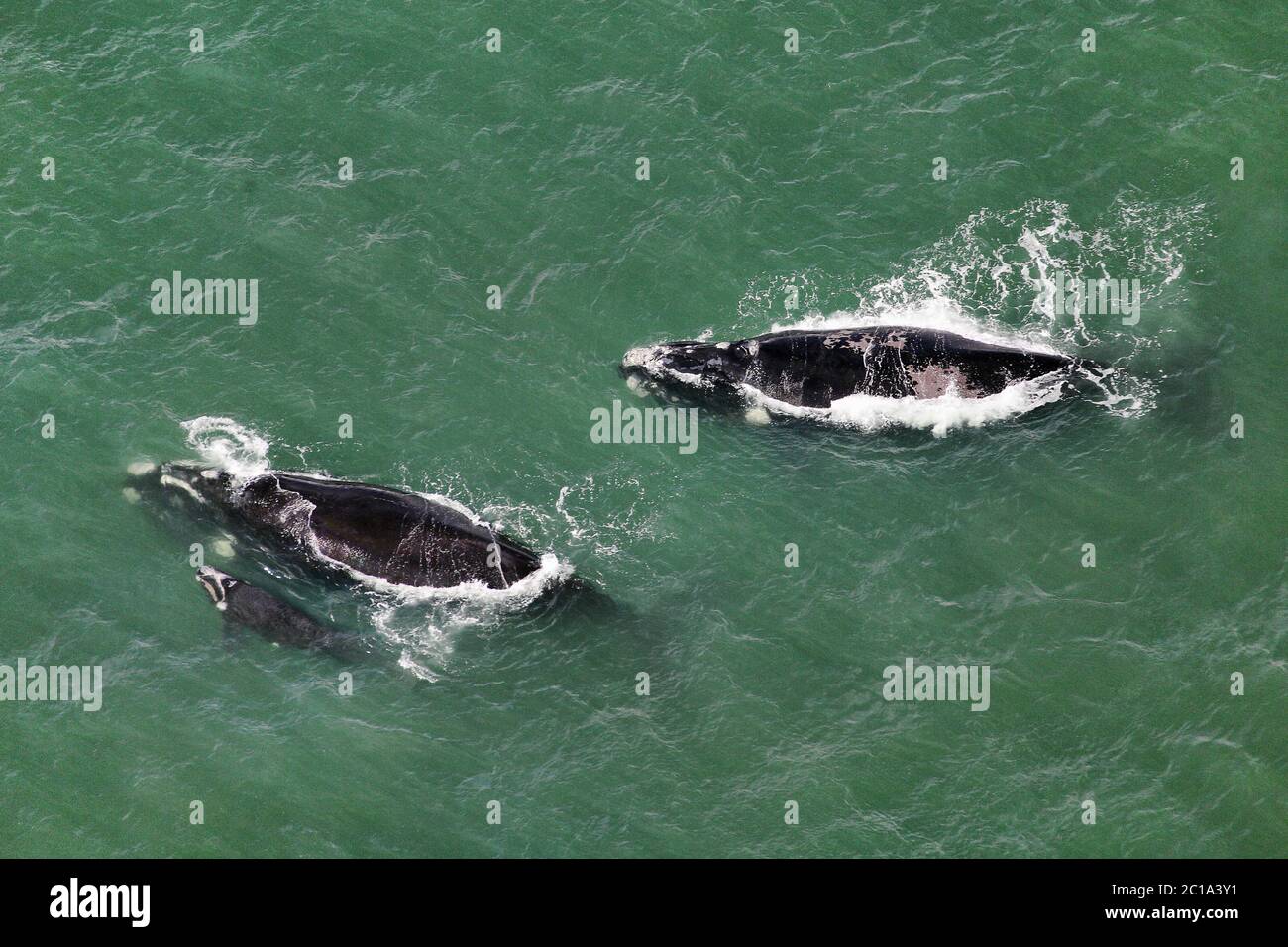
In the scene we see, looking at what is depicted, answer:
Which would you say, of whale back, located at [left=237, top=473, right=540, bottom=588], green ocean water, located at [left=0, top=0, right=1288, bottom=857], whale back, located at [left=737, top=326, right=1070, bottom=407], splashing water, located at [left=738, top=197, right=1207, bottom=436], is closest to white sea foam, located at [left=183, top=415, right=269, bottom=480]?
green ocean water, located at [left=0, top=0, right=1288, bottom=857]

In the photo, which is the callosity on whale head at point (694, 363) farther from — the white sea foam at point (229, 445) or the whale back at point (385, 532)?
the white sea foam at point (229, 445)

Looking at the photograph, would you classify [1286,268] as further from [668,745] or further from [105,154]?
[105,154]

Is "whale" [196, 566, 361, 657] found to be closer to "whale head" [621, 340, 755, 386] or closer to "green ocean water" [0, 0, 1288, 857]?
"green ocean water" [0, 0, 1288, 857]

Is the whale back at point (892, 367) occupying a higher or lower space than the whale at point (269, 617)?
higher

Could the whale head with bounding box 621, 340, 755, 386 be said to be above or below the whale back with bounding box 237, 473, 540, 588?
above

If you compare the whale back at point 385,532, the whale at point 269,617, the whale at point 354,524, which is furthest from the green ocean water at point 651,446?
the whale back at point 385,532

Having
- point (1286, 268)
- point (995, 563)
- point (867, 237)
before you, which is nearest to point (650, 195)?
point (867, 237)
